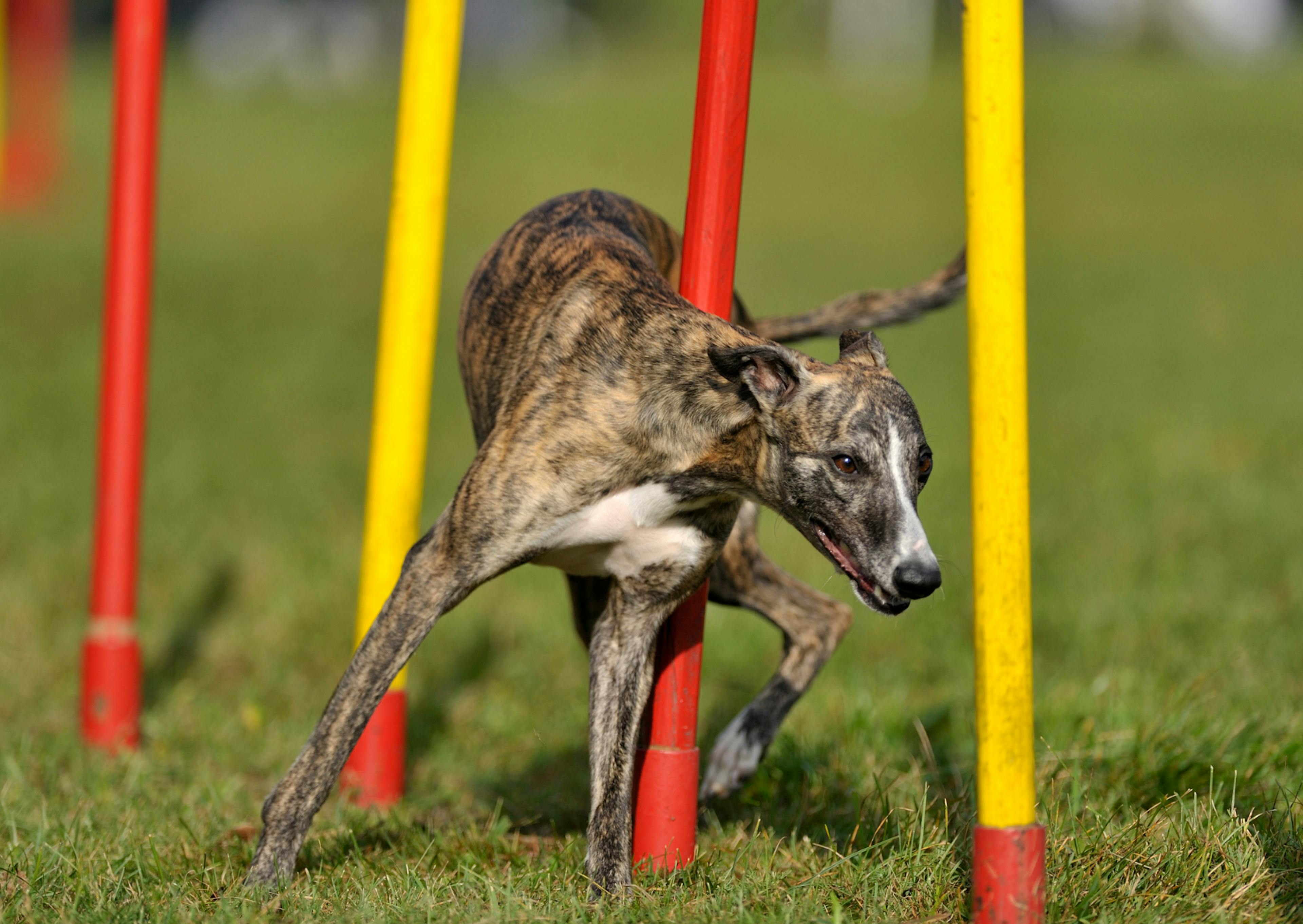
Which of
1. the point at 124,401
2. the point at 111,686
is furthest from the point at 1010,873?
the point at 124,401

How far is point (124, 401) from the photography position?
5.11m

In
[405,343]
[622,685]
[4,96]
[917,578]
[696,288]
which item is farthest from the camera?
[4,96]

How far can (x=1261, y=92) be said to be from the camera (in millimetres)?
31406

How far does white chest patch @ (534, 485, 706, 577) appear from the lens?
337 cm

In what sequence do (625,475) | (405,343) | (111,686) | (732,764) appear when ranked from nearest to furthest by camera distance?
(625,475)
(732,764)
(405,343)
(111,686)

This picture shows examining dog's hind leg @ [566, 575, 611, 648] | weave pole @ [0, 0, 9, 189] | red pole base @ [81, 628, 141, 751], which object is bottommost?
red pole base @ [81, 628, 141, 751]

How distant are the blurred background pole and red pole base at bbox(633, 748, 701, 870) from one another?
58.1 feet

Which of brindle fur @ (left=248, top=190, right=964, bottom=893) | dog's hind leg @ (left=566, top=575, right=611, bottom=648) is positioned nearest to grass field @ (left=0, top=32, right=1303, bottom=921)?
brindle fur @ (left=248, top=190, right=964, bottom=893)

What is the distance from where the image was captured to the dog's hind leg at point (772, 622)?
13.5ft

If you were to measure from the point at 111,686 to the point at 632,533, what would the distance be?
259cm

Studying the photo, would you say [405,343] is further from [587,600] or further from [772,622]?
[772,622]

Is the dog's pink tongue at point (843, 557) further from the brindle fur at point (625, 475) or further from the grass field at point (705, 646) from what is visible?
the grass field at point (705, 646)

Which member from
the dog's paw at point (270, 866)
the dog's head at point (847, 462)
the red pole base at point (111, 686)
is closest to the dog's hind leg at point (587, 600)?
the dog's head at point (847, 462)

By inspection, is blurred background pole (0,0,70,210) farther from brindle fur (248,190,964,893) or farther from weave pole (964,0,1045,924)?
weave pole (964,0,1045,924)
